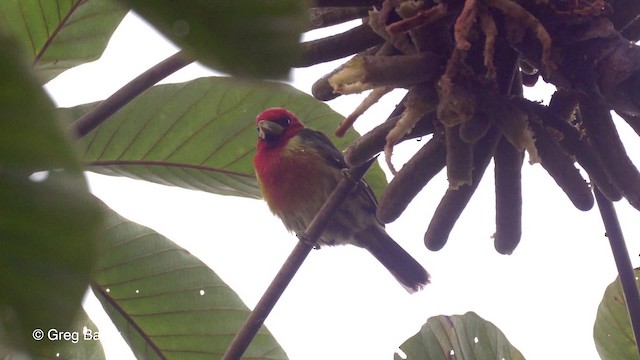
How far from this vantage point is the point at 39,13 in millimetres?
1864

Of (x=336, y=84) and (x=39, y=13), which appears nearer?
(x=336, y=84)

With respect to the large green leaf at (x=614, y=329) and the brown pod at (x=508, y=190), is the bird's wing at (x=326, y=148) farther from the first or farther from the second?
the brown pod at (x=508, y=190)

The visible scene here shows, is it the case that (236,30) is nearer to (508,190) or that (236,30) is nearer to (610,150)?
(610,150)

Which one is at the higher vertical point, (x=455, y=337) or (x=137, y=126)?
(x=137, y=126)

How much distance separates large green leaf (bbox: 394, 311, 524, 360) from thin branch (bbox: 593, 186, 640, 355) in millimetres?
720

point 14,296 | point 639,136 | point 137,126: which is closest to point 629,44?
point 639,136

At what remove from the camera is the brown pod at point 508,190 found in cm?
150

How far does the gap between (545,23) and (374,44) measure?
1.16 ft

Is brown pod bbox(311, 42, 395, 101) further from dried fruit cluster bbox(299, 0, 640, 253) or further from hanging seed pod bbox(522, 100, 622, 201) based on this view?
hanging seed pod bbox(522, 100, 622, 201)

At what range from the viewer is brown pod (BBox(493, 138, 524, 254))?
1.50 meters

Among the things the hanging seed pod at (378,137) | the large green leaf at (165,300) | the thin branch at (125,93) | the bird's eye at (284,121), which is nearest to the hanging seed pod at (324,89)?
the hanging seed pod at (378,137)

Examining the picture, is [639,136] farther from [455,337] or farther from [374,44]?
[455,337]

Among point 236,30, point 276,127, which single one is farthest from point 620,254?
point 276,127

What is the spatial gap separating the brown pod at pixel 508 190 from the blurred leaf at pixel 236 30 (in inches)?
47.2
